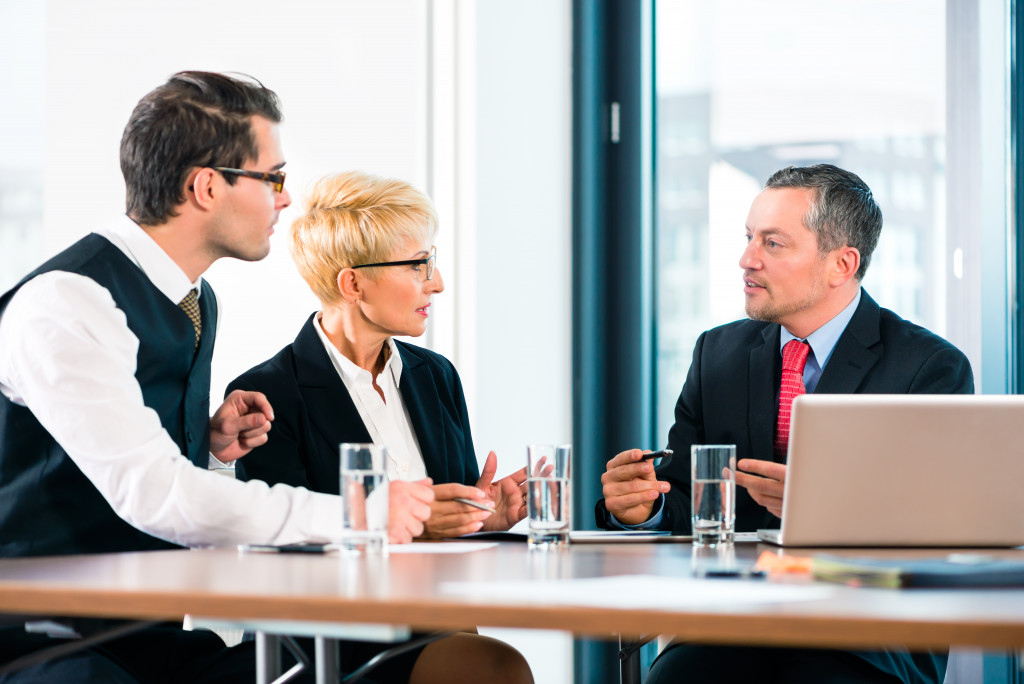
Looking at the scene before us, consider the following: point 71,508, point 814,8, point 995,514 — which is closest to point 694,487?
point 995,514

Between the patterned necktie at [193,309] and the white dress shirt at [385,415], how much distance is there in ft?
1.30

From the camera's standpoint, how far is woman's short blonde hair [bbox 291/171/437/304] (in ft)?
8.27

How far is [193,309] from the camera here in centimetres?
204

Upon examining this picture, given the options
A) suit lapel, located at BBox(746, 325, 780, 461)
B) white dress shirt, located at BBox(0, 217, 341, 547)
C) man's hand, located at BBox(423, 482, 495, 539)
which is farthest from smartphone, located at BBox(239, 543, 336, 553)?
suit lapel, located at BBox(746, 325, 780, 461)

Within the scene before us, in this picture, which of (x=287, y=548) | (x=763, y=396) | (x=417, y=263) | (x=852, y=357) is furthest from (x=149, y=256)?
(x=852, y=357)

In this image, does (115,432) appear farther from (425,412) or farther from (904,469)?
(904,469)

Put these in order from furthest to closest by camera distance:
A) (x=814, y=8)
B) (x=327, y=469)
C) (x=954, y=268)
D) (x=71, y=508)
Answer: (x=814, y=8)
(x=954, y=268)
(x=327, y=469)
(x=71, y=508)

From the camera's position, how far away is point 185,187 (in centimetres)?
199

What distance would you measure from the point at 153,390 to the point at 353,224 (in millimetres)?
786

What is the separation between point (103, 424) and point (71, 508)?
24 cm

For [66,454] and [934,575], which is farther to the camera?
[66,454]

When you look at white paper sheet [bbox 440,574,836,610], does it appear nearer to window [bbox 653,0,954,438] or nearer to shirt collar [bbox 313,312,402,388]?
shirt collar [bbox 313,312,402,388]

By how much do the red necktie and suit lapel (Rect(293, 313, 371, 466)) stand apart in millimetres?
915

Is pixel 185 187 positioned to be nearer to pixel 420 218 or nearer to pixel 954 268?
pixel 420 218
